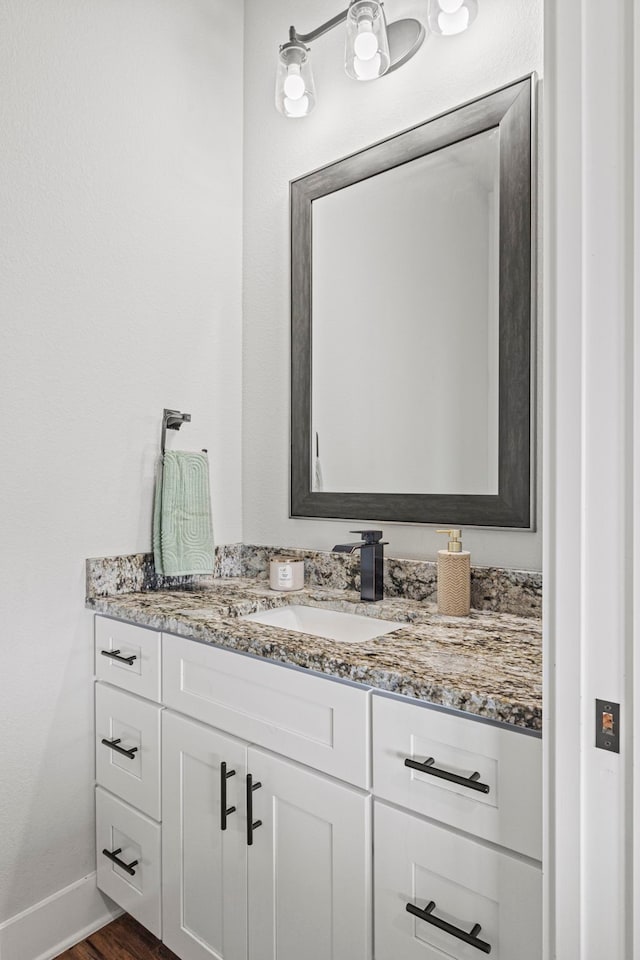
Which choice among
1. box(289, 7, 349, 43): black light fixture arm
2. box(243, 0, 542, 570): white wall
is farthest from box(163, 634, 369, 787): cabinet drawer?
box(289, 7, 349, 43): black light fixture arm

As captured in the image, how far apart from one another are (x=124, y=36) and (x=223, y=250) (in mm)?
612

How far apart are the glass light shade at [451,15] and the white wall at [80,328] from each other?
78 centimetres

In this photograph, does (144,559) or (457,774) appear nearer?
(457,774)

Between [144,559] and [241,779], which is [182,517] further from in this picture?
[241,779]

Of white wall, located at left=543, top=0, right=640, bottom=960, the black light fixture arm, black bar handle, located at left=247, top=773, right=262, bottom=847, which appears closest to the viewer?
white wall, located at left=543, top=0, right=640, bottom=960

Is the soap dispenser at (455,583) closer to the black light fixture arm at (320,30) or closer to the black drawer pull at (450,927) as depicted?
the black drawer pull at (450,927)

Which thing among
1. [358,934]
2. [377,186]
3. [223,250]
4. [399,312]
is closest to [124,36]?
[223,250]

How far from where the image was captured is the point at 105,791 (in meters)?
1.60

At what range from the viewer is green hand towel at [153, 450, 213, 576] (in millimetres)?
1722

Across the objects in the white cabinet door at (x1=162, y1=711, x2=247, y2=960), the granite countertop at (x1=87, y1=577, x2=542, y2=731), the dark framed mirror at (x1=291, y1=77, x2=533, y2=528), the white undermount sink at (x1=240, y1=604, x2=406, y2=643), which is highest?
the dark framed mirror at (x1=291, y1=77, x2=533, y2=528)

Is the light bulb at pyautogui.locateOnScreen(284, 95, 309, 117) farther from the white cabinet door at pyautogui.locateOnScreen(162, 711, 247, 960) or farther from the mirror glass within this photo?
the white cabinet door at pyautogui.locateOnScreen(162, 711, 247, 960)

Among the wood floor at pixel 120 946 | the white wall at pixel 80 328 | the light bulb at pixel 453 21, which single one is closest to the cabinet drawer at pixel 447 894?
the wood floor at pixel 120 946

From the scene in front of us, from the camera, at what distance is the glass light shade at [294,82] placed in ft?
5.57

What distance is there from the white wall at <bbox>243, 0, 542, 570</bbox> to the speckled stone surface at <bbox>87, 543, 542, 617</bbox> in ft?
0.15
